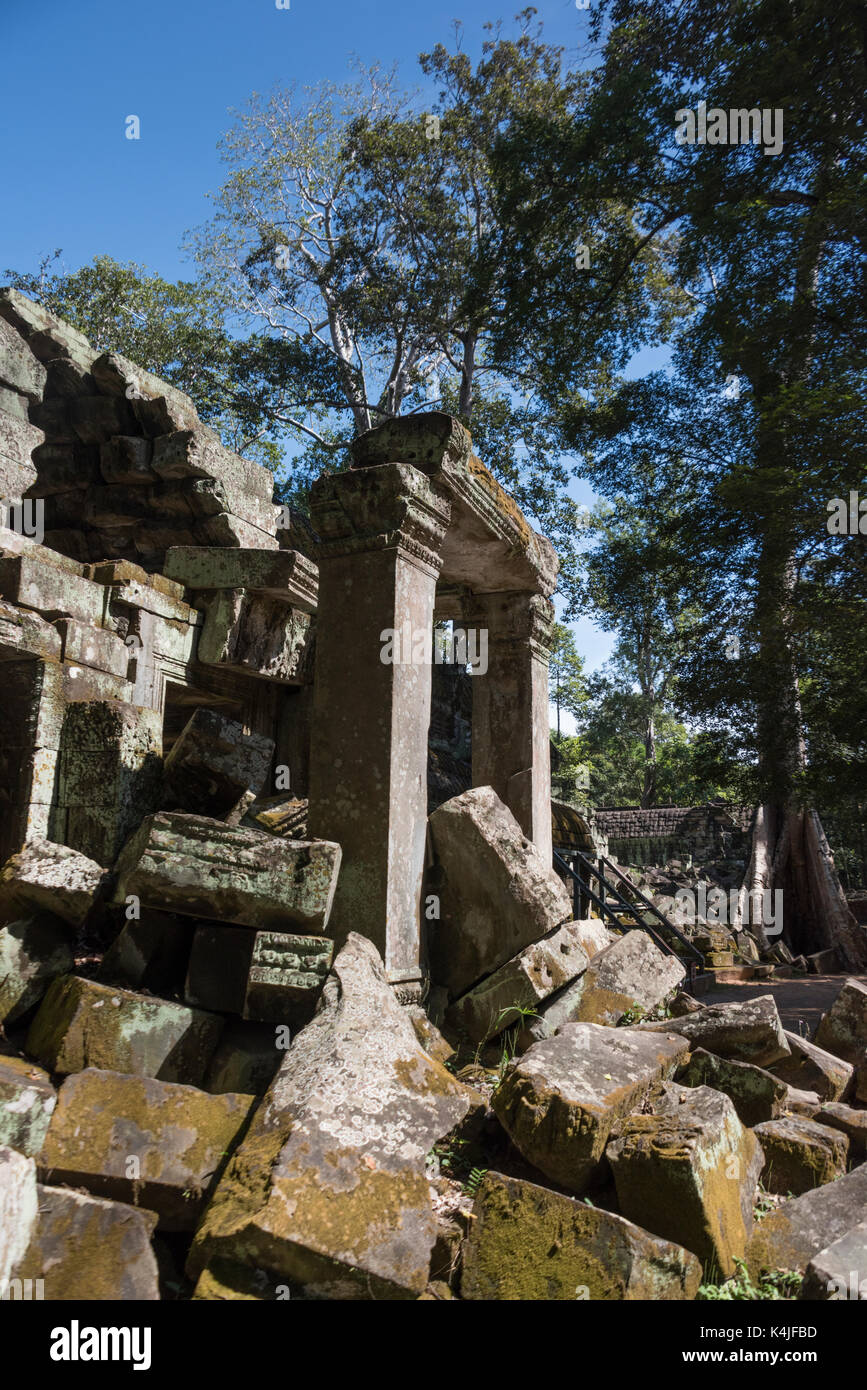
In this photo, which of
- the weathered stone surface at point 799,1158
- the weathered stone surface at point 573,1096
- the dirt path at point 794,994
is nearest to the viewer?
the weathered stone surface at point 573,1096

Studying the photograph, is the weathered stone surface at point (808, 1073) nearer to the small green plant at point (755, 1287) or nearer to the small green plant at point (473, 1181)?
the small green plant at point (755, 1287)

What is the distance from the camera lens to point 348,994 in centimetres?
330

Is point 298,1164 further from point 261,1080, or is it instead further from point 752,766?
point 752,766

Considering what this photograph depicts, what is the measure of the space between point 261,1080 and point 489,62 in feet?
64.7

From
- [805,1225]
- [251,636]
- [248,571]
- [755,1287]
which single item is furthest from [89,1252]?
[248,571]

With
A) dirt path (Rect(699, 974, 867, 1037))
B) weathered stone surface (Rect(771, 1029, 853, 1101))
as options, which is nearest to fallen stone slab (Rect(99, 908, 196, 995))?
weathered stone surface (Rect(771, 1029, 853, 1101))

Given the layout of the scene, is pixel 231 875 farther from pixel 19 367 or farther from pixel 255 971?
pixel 19 367

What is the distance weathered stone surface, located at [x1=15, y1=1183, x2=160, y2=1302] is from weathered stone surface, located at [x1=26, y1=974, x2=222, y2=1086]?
77 cm

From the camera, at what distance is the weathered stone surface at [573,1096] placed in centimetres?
290

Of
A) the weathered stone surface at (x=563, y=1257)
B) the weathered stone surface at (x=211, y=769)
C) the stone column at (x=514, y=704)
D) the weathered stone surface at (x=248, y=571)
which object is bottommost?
the weathered stone surface at (x=563, y=1257)

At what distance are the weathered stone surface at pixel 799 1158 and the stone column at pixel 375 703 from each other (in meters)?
1.71

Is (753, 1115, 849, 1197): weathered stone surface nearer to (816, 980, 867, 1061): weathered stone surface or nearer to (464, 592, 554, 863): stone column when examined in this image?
(816, 980, 867, 1061): weathered stone surface

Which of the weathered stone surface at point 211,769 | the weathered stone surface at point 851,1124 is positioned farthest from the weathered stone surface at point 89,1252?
the weathered stone surface at point 851,1124

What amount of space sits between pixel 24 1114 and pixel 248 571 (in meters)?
4.52
